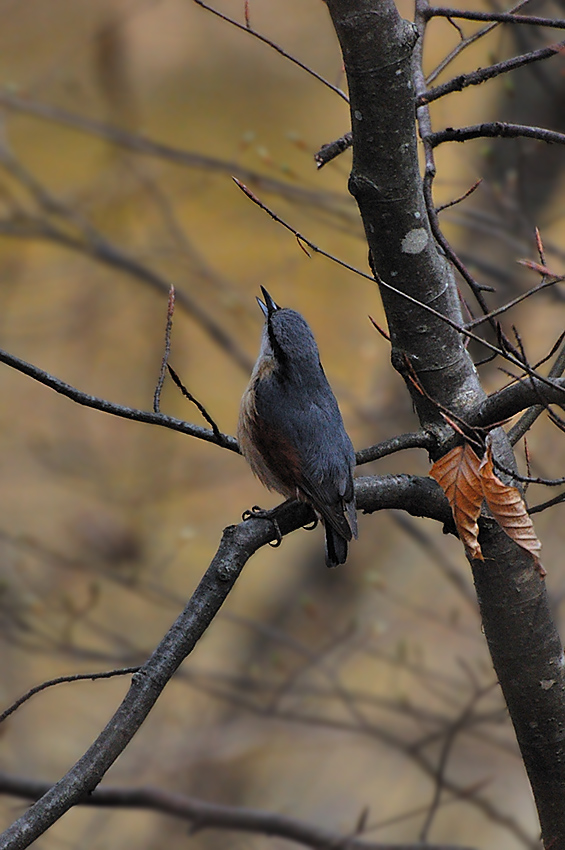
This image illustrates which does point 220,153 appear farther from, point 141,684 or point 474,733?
point 141,684

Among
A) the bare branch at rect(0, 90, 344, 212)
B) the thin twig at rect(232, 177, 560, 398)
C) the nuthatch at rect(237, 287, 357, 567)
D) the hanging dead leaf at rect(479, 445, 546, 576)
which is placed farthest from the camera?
the bare branch at rect(0, 90, 344, 212)

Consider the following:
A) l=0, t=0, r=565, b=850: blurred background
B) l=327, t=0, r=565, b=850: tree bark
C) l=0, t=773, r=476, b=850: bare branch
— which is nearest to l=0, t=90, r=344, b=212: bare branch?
l=0, t=0, r=565, b=850: blurred background

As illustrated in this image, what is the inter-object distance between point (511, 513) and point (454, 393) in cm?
33

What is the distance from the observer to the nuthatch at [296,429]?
248cm

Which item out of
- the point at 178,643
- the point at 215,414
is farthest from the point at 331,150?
the point at 215,414

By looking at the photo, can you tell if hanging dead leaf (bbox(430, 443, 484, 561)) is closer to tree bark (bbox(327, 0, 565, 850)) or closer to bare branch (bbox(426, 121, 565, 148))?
tree bark (bbox(327, 0, 565, 850))

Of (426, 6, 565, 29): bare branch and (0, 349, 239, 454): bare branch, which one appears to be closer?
(0, 349, 239, 454): bare branch

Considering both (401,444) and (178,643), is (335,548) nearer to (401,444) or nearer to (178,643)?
(401,444)

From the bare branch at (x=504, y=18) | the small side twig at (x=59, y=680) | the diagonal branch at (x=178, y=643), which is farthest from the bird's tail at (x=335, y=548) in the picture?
the bare branch at (x=504, y=18)

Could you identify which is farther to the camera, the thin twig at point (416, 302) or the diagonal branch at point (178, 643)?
the thin twig at point (416, 302)

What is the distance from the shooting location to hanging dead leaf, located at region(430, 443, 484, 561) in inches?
66.4

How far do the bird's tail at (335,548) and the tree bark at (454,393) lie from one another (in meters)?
0.71

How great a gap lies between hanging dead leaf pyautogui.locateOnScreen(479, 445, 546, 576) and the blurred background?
2032 millimetres

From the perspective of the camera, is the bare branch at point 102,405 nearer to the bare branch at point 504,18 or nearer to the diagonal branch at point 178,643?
the diagonal branch at point 178,643
